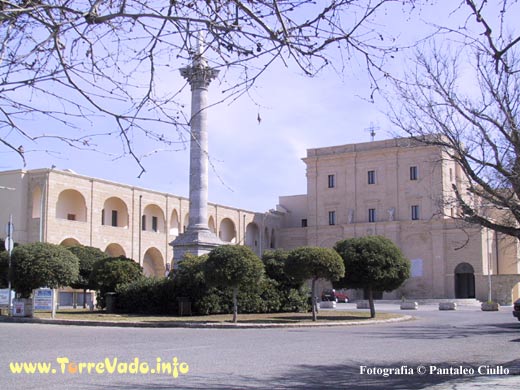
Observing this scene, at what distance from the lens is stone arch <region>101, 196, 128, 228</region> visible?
51812 millimetres

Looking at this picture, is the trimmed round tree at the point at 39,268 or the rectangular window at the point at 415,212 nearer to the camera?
the trimmed round tree at the point at 39,268

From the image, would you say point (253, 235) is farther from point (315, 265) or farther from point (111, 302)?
point (315, 265)

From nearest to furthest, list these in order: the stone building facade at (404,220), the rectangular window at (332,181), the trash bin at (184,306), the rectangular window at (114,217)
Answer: the trash bin at (184,306) → the rectangular window at (114,217) → the stone building facade at (404,220) → the rectangular window at (332,181)

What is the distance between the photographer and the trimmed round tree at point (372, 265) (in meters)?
27.4

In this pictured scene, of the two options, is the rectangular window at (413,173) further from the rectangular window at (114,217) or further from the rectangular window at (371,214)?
the rectangular window at (114,217)

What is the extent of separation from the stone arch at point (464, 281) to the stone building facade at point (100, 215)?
20.6 meters

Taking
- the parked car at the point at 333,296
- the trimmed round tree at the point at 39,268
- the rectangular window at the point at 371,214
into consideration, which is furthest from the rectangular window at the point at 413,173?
the trimmed round tree at the point at 39,268

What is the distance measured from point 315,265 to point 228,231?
136ft

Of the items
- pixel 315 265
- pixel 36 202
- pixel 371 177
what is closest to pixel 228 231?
pixel 371 177

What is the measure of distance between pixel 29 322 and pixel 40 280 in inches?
74.6

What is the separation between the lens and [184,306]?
2842 cm

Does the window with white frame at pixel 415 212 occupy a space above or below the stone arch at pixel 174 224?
above

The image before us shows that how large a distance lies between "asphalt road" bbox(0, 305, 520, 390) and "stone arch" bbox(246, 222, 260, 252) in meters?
50.6

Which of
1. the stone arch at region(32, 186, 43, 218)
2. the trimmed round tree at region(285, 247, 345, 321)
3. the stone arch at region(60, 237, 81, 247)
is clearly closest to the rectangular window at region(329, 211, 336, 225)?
the stone arch at region(60, 237, 81, 247)
